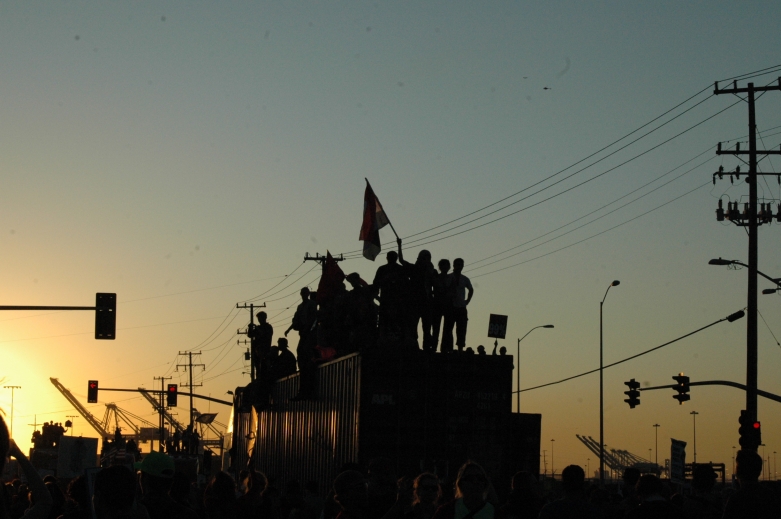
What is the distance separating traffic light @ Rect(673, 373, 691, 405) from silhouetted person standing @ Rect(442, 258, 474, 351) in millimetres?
22334

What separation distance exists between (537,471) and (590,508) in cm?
707

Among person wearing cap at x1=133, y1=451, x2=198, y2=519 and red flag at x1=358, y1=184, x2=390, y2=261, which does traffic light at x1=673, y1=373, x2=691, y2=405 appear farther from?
person wearing cap at x1=133, y1=451, x2=198, y2=519

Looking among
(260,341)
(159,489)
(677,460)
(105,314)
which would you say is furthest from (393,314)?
(105,314)

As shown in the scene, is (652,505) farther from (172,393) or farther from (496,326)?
(172,393)

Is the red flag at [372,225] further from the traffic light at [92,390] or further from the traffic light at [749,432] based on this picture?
the traffic light at [92,390]

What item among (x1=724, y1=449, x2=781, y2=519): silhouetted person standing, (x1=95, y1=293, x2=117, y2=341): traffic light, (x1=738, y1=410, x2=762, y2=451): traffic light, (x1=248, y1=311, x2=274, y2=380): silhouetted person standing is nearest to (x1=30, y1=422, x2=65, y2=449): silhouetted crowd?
(x1=95, y1=293, x2=117, y2=341): traffic light

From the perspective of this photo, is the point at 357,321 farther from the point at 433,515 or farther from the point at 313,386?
the point at 433,515

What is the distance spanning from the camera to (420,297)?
16.2 m

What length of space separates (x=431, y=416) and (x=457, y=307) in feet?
7.19

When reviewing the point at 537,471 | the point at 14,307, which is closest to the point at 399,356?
the point at 537,471

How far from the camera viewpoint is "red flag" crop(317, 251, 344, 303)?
68.5 ft

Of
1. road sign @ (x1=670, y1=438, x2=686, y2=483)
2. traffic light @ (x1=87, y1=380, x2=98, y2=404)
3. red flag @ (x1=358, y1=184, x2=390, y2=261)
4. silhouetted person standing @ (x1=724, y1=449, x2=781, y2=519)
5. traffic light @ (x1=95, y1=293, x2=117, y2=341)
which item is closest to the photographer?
silhouetted person standing @ (x1=724, y1=449, x2=781, y2=519)

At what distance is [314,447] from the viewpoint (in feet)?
55.8

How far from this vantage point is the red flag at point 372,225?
71.6ft
